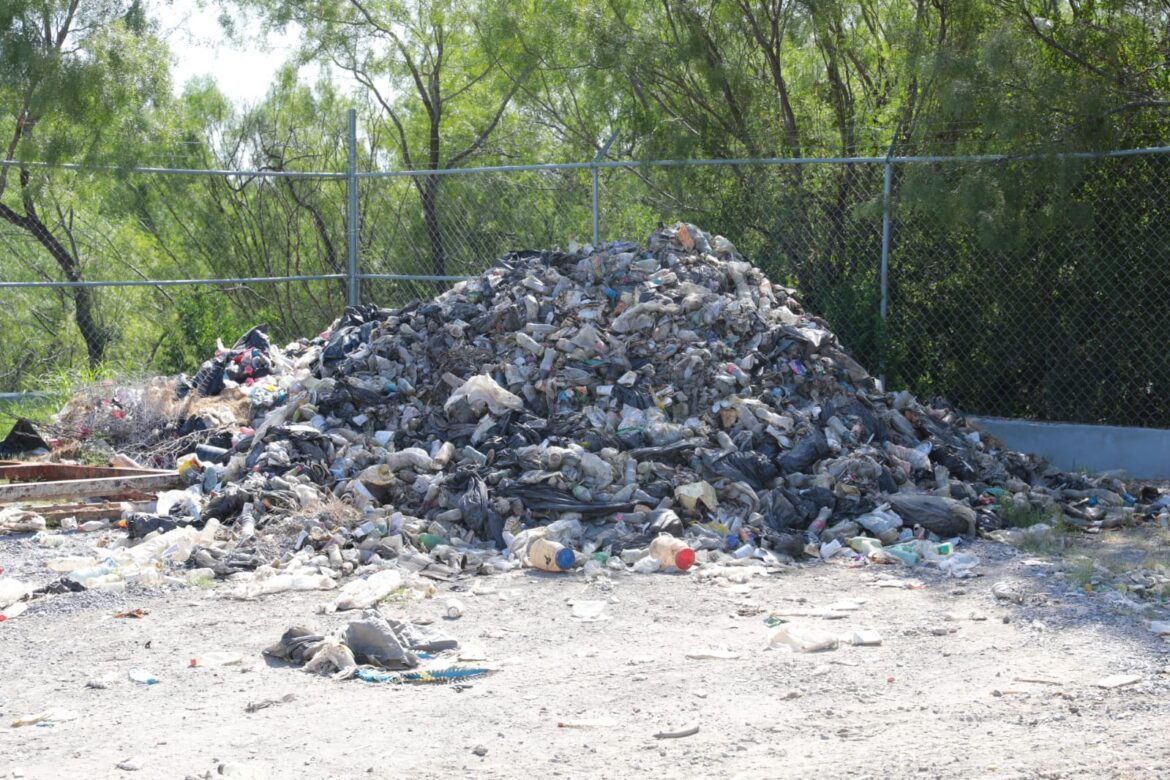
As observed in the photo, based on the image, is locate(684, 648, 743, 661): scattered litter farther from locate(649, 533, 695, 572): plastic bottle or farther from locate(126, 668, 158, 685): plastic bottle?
locate(126, 668, 158, 685): plastic bottle

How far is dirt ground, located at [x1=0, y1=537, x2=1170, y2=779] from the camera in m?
3.72

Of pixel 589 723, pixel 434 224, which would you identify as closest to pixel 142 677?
pixel 589 723

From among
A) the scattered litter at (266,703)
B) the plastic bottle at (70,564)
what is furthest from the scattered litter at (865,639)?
the plastic bottle at (70,564)

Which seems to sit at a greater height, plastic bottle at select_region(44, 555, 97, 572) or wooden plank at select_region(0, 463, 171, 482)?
wooden plank at select_region(0, 463, 171, 482)

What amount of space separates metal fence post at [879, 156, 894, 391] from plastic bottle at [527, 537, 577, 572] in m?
4.12

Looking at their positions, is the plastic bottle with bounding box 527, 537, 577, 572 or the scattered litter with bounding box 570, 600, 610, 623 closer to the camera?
the scattered litter with bounding box 570, 600, 610, 623

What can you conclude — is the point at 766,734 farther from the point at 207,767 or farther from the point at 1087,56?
the point at 1087,56

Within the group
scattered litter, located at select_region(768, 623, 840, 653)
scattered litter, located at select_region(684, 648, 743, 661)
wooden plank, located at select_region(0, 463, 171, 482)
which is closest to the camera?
scattered litter, located at select_region(684, 648, 743, 661)

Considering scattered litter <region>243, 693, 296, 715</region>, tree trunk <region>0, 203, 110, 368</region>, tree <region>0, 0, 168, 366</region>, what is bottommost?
scattered litter <region>243, 693, 296, 715</region>

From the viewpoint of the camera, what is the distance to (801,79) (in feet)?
37.9

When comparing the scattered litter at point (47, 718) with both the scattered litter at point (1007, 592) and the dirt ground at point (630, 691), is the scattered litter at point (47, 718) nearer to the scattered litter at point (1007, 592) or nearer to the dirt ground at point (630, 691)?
the dirt ground at point (630, 691)

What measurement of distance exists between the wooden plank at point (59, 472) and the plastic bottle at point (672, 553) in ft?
12.9

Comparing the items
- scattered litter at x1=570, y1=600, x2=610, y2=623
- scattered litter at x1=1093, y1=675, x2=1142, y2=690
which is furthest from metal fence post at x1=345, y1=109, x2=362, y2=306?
scattered litter at x1=1093, y1=675, x2=1142, y2=690

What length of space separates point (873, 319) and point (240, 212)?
836 cm
